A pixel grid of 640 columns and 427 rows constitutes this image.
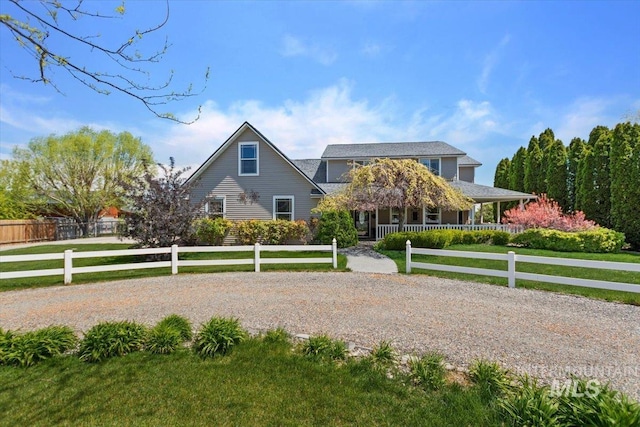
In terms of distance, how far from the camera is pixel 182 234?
41.3 ft

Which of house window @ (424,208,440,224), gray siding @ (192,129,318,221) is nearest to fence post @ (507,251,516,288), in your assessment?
gray siding @ (192,129,318,221)

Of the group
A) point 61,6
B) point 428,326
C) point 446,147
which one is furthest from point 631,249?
point 61,6

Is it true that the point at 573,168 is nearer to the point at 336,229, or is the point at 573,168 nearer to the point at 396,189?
the point at 396,189

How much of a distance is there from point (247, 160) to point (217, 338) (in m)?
14.5

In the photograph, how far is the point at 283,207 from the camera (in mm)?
17766

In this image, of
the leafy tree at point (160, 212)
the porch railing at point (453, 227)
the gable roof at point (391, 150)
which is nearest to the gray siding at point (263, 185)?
the leafy tree at point (160, 212)

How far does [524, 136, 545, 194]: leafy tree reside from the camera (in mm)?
24561

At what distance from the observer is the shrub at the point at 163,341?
4238 mm

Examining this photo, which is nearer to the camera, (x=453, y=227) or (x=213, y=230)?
(x=213, y=230)

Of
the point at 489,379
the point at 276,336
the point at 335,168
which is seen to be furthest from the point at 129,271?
the point at 335,168

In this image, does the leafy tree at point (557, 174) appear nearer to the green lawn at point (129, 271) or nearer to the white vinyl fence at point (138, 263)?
the green lawn at point (129, 271)

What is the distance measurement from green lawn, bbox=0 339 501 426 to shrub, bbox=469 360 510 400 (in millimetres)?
151

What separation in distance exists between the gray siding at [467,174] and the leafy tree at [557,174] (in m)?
5.05

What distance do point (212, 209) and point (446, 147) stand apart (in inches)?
686
